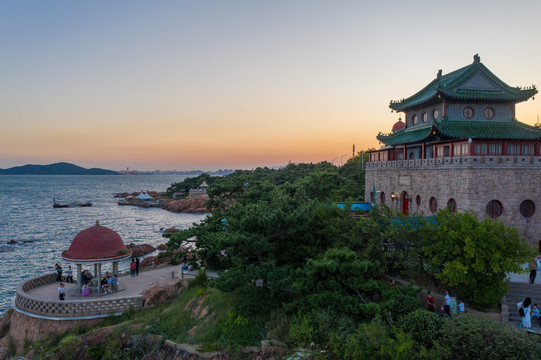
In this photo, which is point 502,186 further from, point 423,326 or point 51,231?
point 51,231

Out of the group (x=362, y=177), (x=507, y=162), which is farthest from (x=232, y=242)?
(x=362, y=177)

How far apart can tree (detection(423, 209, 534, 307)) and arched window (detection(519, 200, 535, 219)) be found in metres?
9.05

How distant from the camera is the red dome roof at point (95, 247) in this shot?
837 inches

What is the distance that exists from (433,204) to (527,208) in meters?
5.65

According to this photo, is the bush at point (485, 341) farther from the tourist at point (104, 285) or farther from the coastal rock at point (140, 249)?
the coastal rock at point (140, 249)

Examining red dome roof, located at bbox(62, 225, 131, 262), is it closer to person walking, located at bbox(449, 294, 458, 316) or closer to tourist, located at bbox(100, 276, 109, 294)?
tourist, located at bbox(100, 276, 109, 294)

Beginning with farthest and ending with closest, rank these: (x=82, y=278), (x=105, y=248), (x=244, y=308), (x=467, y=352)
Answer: (x=82, y=278) < (x=105, y=248) < (x=244, y=308) < (x=467, y=352)

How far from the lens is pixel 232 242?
16578 mm

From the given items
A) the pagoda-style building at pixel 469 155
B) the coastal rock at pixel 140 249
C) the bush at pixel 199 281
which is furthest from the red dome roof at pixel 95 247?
the coastal rock at pixel 140 249

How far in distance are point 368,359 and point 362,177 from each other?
163 ft

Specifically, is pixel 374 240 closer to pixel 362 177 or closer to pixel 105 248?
pixel 105 248

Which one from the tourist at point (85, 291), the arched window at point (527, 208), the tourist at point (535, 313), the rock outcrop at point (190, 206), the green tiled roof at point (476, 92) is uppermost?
the green tiled roof at point (476, 92)

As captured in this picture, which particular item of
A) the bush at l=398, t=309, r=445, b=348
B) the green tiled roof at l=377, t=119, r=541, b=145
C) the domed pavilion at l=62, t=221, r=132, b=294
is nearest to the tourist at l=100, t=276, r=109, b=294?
the domed pavilion at l=62, t=221, r=132, b=294

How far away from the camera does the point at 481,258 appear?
51.5ft
